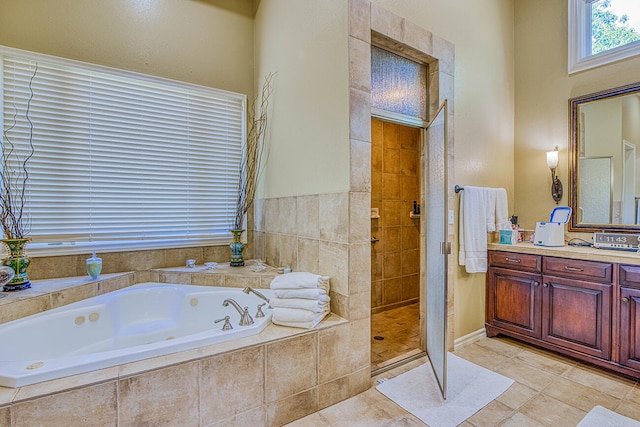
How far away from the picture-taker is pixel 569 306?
2396mm

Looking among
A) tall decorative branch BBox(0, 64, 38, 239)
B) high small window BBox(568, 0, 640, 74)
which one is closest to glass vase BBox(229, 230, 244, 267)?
tall decorative branch BBox(0, 64, 38, 239)

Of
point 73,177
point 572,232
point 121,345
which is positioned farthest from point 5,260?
point 572,232

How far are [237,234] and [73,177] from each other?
1.46 metres

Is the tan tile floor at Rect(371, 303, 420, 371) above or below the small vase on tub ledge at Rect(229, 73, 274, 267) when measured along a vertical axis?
Result: below

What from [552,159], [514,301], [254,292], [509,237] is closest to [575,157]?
[552,159]

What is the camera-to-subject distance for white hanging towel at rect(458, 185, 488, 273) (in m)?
2.68

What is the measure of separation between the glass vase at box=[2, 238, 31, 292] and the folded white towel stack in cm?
179

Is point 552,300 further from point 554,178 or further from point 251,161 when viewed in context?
point 251,161

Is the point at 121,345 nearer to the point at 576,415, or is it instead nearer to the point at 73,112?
the point at 73,112

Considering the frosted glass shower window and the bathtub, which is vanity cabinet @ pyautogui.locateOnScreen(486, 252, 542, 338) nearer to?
the frosted glass shower window

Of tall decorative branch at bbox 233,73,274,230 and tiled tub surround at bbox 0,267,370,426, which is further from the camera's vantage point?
tall decorative branch at bbox 233,73,274,230

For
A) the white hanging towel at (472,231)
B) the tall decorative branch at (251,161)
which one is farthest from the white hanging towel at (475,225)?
the tall decorative branch at (251,161)

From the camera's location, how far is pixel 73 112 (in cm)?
255

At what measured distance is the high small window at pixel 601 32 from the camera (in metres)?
2.56
